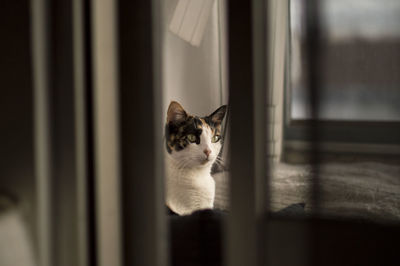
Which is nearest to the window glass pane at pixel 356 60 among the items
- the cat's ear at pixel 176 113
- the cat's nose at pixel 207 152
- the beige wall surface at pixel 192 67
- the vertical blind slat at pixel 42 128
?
the beige wall surface at pixel 192 67

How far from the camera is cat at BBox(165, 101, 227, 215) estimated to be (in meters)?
0.80

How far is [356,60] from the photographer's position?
1.80 feet

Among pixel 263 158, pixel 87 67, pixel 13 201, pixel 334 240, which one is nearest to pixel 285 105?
pixel 263 158

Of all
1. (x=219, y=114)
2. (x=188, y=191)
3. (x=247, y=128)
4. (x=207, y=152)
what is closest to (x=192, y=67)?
(x=219, y=114)

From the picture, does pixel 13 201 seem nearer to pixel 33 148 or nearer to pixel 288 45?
pixel 33 148

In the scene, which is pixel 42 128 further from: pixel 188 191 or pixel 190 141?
pixel 190 141

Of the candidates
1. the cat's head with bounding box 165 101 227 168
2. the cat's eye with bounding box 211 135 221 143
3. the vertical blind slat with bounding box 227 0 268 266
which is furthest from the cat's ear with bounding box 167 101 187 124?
the vertical blind slat with bounding box 227 0 268 266

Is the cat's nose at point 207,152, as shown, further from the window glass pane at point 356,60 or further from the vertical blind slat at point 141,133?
the window glass pane at point 356,60

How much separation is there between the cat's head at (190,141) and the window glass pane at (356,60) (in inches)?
15.2

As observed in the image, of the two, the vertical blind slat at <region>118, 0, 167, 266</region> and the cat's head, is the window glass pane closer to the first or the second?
the vertical blind slat at <region>118, 0, 167, 266</region>

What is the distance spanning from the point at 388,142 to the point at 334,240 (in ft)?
0.54

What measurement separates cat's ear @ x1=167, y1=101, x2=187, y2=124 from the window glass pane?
0.98ft

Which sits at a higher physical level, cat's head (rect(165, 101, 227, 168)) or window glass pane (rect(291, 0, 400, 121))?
window glass pane (rect(291, 0, 400, 121))

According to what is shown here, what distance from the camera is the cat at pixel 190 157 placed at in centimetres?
80
